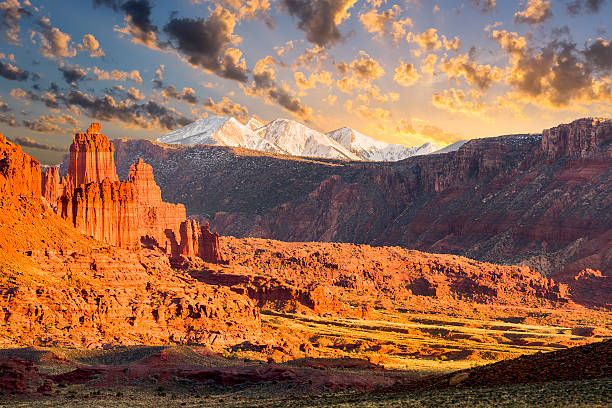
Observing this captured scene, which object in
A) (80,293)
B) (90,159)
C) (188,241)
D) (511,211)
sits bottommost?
(80,293)

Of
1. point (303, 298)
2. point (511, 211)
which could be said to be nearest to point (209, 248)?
point (303, 298)

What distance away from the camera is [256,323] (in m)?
60.8

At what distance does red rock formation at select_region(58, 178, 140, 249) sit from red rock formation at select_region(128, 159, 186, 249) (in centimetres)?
2534

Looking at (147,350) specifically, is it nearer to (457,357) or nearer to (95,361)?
(95,361)

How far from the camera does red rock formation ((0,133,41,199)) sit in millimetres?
55562

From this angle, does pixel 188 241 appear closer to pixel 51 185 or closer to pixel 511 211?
pixel 51 185

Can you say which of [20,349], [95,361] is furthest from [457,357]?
[20,349]

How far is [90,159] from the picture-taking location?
107812mm

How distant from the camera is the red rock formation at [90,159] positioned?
350 feet

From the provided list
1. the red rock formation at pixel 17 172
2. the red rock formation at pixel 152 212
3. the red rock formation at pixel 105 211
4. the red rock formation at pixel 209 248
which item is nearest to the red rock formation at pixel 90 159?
the red rock formation at pixel 152 212

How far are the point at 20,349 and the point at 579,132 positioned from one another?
458ft

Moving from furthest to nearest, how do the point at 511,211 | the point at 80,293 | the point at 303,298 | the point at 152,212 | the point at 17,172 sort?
the point at 511,211, the point at 152,212, the point at 303,298, the point at 17,172, the point at 80,293

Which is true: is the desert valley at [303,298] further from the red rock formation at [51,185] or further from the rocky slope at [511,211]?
the rocky slope at [511,211]

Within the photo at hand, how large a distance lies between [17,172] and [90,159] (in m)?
52.7
